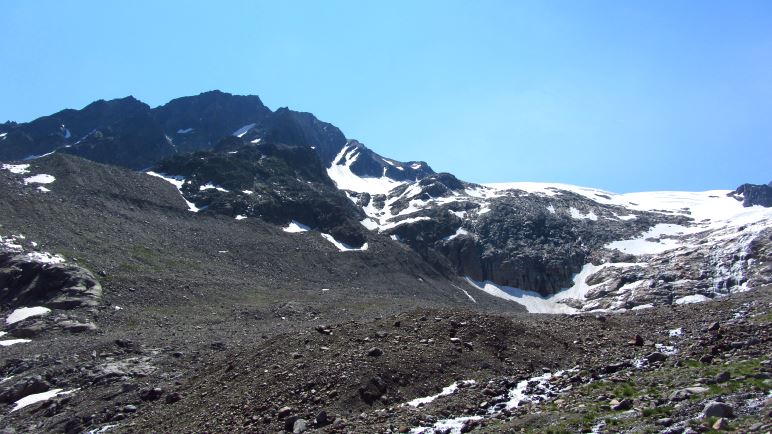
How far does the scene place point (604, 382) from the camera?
21.5 m

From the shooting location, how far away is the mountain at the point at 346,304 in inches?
886

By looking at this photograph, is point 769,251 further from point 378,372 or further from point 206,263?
point 378,372

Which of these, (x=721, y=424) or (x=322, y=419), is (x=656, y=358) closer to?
(x=721, y=424)

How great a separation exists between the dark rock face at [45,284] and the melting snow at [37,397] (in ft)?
85.2

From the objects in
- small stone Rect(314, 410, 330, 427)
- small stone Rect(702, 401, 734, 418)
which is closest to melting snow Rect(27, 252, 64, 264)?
small stone Rect(314, 410, 330, 427)

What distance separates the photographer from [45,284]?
6075cm

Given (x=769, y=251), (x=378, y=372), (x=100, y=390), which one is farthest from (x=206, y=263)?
(x=769, y=251)

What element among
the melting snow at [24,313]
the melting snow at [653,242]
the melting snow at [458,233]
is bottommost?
the melting snow at [24,313]

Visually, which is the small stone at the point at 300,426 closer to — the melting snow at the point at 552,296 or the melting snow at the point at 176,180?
the melting snow at the point at 552,296

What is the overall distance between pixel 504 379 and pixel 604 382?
4.44 meters

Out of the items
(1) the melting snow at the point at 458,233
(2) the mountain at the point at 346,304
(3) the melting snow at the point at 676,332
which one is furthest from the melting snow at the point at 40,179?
(3) the melting snow at the point at 676,332

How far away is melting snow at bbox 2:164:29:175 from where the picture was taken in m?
105

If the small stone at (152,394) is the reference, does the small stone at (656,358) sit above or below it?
above

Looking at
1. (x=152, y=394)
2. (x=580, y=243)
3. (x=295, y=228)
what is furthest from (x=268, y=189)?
(x=152, y=394)
